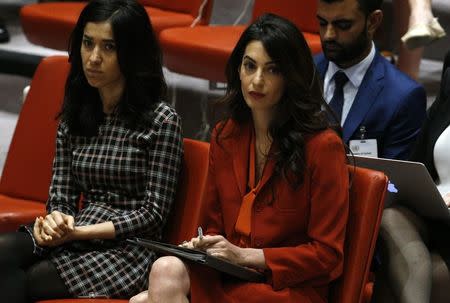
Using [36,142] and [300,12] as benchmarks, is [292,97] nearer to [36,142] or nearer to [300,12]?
[36,142]

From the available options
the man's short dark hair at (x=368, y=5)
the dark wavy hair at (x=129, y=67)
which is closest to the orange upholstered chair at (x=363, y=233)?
the dark wavy hair at (x=129, y=67)

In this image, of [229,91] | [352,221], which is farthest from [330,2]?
[352,221]

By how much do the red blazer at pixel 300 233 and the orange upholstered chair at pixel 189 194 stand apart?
0.26 metres

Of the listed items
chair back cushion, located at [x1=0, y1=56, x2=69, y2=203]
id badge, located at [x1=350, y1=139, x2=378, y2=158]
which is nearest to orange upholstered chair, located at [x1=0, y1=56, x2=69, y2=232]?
chair back cushion, located at [x1=0, y1=56, x2=69, y2=203]

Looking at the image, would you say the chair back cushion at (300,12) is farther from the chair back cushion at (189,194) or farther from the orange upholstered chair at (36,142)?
the chair back cushion at (189,194)

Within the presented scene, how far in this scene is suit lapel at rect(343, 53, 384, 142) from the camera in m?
2.94

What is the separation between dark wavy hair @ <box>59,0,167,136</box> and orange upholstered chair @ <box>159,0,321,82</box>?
128 centimetres

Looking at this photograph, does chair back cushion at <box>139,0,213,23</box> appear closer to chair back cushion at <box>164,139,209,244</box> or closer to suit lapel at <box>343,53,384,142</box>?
suit lapel at <box>343,53,384,142</box>

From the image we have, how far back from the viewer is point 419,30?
10.5 feet

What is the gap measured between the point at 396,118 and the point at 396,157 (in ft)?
0.36

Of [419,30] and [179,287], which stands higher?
[419,30]

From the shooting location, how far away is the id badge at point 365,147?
9.50ft

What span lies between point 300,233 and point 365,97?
2.26 feet

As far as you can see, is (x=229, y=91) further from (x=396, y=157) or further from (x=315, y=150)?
(x=396, y=157)
